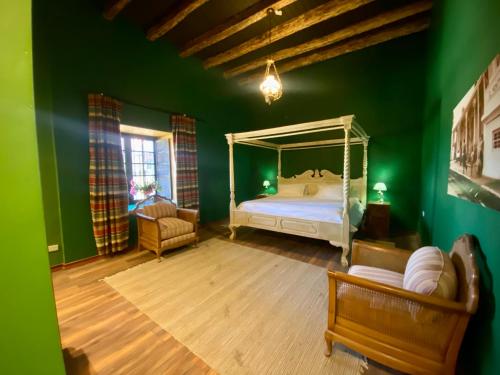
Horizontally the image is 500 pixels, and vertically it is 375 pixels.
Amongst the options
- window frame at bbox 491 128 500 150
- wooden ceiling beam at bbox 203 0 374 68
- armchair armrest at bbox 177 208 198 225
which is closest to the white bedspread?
armchair armrest at bbox 177 208 198 225

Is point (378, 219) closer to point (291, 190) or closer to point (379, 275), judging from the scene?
point (291, 190)

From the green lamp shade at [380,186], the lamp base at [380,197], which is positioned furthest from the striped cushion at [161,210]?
the lamp base at [380,197]

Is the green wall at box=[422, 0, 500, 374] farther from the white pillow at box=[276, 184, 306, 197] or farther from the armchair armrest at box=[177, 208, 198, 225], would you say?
the armchair armrest at box=[177, 208, 198, 225]

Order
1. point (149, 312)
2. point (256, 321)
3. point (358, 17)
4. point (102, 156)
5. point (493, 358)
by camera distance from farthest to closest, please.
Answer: point (358, 17)
point (102, 156)
point (149, 312)
point (256, 321)
point (493, 358)

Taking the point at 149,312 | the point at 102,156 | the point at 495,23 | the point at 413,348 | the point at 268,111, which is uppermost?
the point at 268,111

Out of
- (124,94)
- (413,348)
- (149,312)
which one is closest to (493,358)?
(413,348)

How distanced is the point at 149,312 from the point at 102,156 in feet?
7.32

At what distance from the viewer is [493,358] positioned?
95 cm

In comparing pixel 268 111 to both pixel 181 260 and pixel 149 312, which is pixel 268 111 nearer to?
pixel 181 260

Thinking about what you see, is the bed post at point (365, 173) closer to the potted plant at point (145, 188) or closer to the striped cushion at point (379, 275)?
the striped cushion at point (379, 275)

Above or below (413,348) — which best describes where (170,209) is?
above

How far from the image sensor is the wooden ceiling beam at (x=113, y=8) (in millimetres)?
2664

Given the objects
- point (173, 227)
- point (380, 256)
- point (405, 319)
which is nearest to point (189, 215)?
point (173, 227)

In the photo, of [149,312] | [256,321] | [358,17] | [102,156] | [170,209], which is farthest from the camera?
[170,209]
